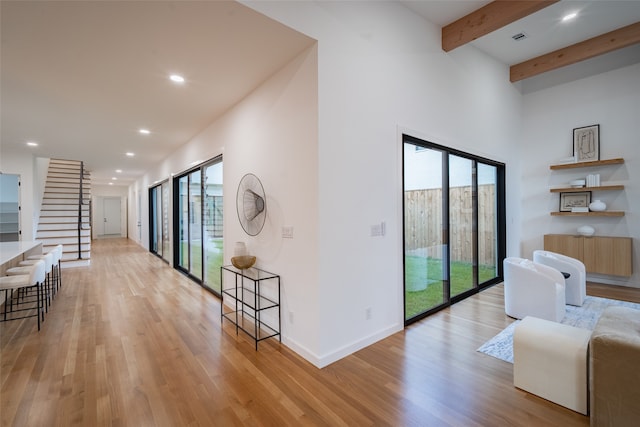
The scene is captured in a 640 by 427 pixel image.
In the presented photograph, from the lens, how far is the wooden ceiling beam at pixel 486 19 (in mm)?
3082

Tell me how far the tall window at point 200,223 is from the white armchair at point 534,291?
425 centimetres

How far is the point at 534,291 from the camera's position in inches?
132

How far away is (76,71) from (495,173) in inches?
254

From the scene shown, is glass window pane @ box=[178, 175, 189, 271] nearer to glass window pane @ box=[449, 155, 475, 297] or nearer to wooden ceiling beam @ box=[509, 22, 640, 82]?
glass window pane @ box=[449, 155, 475, 297]

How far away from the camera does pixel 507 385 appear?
7.21 feet

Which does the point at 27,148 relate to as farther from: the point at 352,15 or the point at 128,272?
the point at 352,15

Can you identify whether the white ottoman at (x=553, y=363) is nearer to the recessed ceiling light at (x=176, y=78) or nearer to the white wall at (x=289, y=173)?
the white wall at (x=289, y=173)

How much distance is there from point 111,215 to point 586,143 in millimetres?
18532

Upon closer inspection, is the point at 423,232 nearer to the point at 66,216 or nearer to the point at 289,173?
the point at 289,173

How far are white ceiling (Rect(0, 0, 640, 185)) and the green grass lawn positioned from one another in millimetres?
2822

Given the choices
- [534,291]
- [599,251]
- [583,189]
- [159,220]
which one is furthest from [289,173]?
[159,220]

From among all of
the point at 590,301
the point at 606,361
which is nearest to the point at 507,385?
the point at 606,361

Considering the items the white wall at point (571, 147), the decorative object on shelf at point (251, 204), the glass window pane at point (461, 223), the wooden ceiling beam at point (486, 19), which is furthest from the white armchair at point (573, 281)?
the decorative object on shelf at point (251, 204)

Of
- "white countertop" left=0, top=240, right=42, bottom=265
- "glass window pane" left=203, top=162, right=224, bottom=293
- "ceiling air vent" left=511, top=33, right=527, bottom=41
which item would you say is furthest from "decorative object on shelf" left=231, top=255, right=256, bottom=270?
"ceiling air vent" left=511, top=33, right=527, bottom=41
